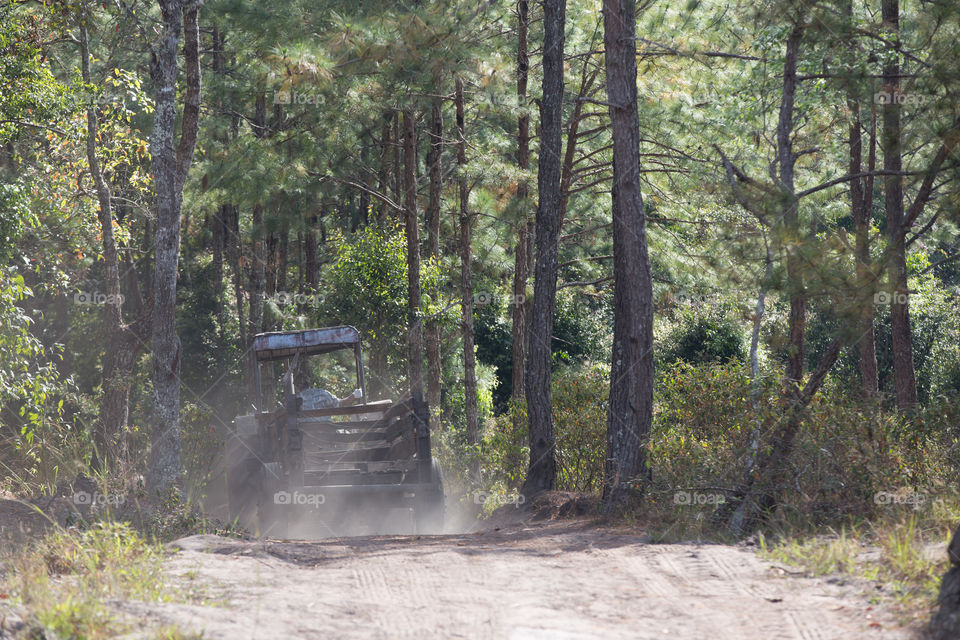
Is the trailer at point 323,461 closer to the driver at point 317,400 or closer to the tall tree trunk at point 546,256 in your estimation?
the driver at point 317,400

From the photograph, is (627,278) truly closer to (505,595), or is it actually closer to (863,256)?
(863,256)

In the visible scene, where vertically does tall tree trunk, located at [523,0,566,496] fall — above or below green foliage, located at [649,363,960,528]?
above

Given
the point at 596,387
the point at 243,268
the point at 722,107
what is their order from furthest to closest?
the point at 243,268 → the point at 722,107 → the point at 596,387

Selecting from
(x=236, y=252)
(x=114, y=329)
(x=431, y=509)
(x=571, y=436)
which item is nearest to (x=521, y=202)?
(x=571, y=436)

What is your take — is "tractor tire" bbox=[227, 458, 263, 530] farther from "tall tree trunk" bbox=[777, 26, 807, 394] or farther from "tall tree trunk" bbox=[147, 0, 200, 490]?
"tall tree trunk" bbox=[777, 26, 807, 394]

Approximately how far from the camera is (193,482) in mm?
13805

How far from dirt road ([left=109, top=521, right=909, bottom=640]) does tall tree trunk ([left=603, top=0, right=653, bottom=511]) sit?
2.63 meters

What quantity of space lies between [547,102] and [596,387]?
170 inches

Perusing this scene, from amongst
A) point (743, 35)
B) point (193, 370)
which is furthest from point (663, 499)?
point (193, 370)

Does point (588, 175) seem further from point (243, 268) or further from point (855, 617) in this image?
point (243, 268)

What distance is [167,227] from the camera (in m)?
11.1

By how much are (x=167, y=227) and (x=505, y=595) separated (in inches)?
290

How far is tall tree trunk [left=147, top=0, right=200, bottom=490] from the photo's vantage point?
10875 mm

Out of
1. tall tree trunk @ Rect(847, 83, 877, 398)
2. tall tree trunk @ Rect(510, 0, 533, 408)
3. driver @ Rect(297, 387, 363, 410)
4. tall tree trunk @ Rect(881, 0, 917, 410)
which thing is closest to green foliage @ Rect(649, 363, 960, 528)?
tall tree trunk @ Rect(847, 83, 877, 398)
